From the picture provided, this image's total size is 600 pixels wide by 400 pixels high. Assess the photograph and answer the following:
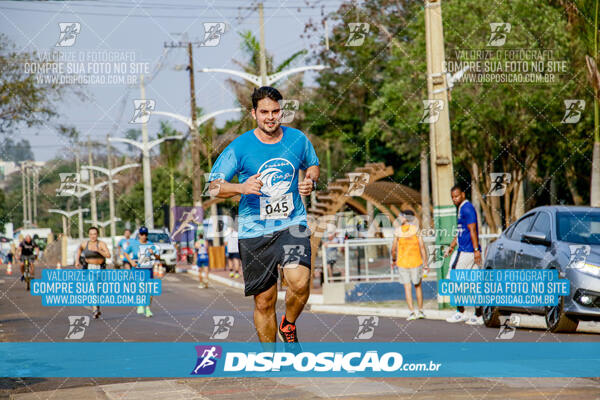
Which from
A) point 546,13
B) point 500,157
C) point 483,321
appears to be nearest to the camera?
point 483,321

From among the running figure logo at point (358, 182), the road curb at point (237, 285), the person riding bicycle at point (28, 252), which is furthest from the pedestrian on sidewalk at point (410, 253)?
the running figure logo at point (358, 182)

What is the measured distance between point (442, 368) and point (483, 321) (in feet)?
21.8

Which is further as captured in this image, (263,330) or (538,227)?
(538,227)

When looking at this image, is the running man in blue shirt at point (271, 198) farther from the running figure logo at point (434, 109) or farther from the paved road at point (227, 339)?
the running figure logo at point (434, 109)

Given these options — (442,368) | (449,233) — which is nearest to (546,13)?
(449,233)

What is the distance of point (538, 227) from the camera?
508 inches

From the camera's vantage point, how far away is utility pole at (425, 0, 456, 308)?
17.1 m

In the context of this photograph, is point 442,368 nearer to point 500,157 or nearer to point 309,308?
point 309,308

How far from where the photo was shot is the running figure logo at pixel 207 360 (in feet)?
26.3

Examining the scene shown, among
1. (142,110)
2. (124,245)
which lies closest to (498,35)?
(124,245)

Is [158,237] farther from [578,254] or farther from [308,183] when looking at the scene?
[308,183]

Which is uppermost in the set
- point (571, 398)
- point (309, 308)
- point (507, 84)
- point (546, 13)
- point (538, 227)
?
point (546, 13)

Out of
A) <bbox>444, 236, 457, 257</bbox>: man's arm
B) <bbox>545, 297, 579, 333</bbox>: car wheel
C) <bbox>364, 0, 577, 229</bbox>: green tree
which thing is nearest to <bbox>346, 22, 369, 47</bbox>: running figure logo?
<bbox>444, 236, 457, 257</bbox>: man's arm

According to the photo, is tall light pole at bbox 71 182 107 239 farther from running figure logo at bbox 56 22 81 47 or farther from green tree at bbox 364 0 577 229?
green tree at bbox 364 0 577 229
